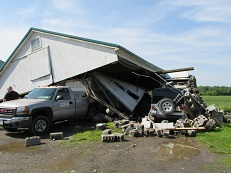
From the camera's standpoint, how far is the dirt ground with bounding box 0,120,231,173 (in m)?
6.18

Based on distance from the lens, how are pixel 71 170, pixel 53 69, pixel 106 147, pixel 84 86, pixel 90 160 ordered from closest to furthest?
1. pixel 71 170
2. pixel 90 160
3. pixel 106 147
4. pixel 84 86
5. pixel 53 69

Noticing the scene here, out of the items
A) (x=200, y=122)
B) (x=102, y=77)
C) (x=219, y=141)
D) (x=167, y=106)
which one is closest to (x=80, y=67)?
(x=102, y=77)

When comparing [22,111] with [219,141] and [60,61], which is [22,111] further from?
[219,141]

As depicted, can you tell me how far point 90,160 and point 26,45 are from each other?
1334 cm

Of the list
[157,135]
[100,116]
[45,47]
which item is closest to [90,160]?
[157,135]

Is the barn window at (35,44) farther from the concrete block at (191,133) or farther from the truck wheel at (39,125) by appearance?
the concrete block at (191,133)

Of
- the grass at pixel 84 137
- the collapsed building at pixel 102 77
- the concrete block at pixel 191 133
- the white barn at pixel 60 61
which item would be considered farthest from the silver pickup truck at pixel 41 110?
the concrete block at pixel 191 133

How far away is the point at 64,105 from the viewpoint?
11.9m

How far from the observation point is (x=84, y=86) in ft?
49.3

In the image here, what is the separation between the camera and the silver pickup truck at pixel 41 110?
10.2m

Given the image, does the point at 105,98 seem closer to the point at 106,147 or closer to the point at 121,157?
the point at 106,147

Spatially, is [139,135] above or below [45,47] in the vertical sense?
below

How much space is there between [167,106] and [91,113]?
421 centimetres

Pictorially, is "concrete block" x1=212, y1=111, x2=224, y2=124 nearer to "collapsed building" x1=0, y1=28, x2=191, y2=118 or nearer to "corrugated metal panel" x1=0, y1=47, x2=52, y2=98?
"collapsed building" x1=0, y1=28, x2=191, y2=118
